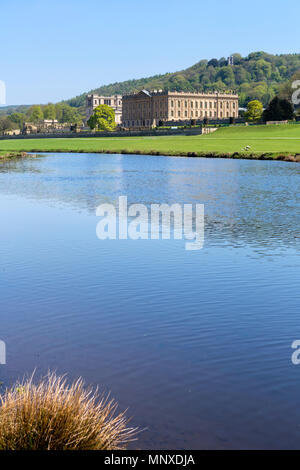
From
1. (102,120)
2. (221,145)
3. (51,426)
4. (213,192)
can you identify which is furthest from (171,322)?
(102,120)

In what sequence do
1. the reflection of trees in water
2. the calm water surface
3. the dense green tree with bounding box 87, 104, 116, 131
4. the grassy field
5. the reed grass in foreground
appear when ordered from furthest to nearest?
1. the dense green tree with bounding box 87, 104, 116, 131
2. the grassy field
3. the reflection of trees in water
4. the calm water surface
5. the reed grass in foreground

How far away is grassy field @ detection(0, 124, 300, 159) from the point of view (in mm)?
71562

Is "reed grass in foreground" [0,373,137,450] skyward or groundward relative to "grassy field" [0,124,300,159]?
groundward

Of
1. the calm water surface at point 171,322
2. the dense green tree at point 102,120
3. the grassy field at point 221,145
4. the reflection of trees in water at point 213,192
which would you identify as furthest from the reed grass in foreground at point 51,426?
the dense green tree at point 102,120

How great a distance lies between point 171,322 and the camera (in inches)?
441

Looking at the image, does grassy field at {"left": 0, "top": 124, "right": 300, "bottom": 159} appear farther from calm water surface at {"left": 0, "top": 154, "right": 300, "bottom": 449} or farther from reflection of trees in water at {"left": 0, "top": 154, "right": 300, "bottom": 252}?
calm water surface at {"left": 0, "top": 154, "right": 300, "bottom": 449}

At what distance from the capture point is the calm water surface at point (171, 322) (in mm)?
7598

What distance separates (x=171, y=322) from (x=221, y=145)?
77.2 metres

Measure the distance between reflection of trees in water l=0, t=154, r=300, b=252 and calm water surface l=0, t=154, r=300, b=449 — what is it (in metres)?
0.23

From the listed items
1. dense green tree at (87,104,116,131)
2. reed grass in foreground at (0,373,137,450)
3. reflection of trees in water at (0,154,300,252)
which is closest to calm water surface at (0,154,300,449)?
reflection of trees in water at (0,154,300,252)

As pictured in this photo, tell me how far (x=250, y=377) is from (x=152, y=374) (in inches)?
54.3

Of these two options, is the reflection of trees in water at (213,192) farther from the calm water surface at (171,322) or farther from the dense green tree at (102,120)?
the dense green tree at (102,120)

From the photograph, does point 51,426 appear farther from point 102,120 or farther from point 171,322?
point 102,120

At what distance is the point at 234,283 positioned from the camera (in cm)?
1406
